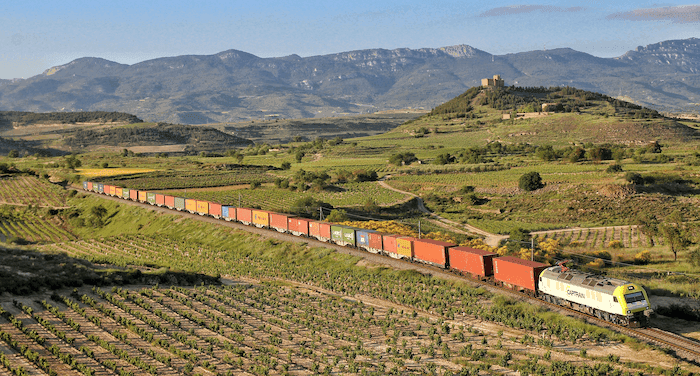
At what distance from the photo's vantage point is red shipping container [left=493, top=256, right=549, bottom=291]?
36.5m

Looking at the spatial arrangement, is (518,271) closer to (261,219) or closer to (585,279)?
(585,279)

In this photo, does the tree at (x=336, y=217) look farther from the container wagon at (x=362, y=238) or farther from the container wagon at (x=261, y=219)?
the container wagon at (x=362, y=238)

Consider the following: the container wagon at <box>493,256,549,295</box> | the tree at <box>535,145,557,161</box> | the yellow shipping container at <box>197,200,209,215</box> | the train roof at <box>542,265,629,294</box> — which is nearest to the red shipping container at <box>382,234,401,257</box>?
the container wagon at <box>493,256,549,295</box>

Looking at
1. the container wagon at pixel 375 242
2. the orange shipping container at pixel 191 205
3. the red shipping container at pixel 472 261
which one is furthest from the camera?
the orange shipping container at pixel 191 205

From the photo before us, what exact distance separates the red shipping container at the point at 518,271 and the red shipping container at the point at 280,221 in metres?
32.3

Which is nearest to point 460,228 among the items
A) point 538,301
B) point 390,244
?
point 390,244

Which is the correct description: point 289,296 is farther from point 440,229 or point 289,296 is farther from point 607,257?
point 440,229

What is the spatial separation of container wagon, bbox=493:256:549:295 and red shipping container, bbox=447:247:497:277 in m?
0.76

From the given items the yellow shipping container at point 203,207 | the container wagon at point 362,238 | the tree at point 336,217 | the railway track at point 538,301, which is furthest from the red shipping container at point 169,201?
the container wagon at point 362,238

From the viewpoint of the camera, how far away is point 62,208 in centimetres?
9869

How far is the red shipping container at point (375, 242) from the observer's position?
53138 mm

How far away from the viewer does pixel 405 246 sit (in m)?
49.6

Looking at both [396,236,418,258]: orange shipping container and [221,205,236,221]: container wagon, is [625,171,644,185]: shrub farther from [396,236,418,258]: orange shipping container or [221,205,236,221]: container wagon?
[221,205,236,221]: container wagon

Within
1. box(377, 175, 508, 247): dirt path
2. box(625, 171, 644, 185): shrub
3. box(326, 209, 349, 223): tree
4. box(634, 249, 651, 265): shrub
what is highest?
box(625, 171, 644, 185): shrub
